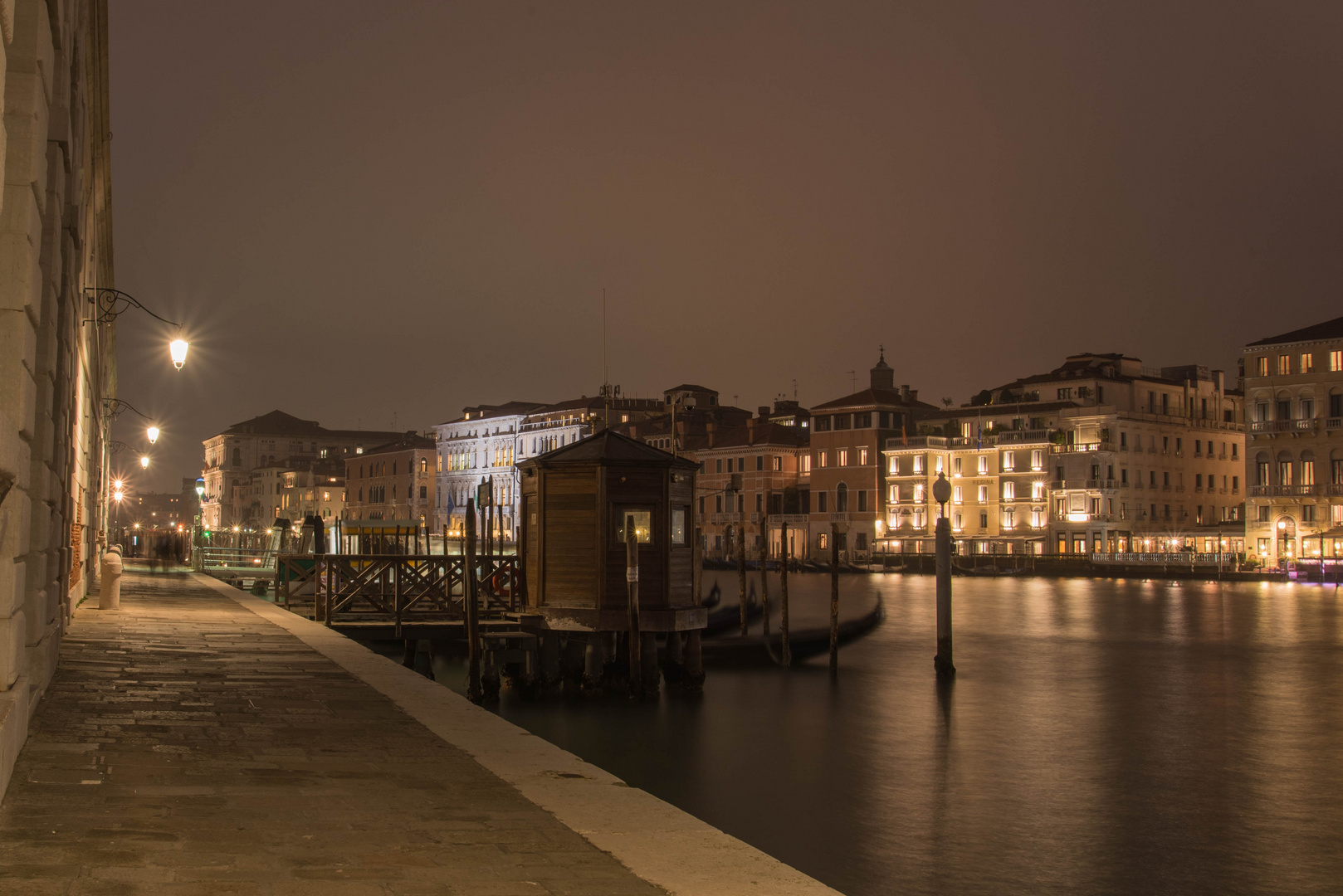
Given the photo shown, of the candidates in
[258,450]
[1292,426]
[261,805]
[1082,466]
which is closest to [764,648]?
[261,805]

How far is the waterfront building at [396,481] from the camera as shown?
4695 inches

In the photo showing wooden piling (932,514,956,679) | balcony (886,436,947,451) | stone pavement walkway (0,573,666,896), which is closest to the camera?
stone pavement walkway (0,573,666,896)

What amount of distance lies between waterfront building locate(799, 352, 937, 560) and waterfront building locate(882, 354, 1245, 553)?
3.39 feet

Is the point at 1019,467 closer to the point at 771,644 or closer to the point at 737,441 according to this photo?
the point at 737,441

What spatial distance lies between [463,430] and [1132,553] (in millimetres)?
58425

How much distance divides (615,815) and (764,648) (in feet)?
74.3

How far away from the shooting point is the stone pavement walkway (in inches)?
204

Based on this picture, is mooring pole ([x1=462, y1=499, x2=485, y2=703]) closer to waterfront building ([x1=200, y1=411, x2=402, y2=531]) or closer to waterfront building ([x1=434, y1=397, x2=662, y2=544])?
waterfront building ([x1=434, y1=397, x2=662, y2=544])

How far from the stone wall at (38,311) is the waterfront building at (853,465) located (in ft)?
243

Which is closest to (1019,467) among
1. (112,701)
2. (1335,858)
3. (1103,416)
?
(1103,416)

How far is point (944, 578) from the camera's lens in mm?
23781

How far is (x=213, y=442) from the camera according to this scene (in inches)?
6555

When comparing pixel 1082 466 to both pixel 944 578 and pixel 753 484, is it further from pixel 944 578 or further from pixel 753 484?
pixel 944 578

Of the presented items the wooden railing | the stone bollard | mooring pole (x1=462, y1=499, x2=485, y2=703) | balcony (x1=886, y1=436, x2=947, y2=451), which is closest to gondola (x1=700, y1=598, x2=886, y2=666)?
the wooden railing
